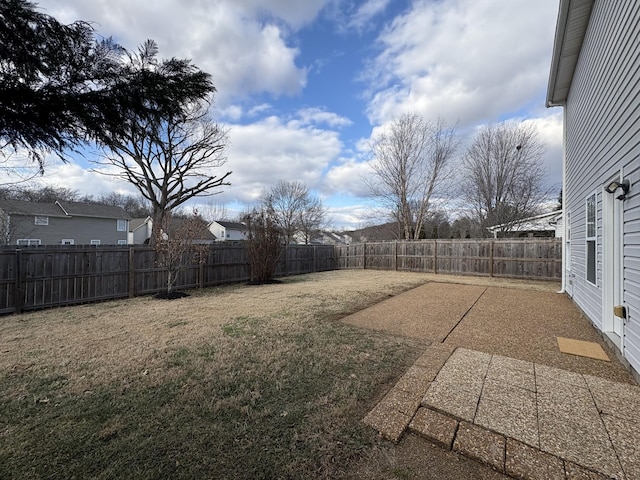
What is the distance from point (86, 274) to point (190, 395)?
606 centimetres

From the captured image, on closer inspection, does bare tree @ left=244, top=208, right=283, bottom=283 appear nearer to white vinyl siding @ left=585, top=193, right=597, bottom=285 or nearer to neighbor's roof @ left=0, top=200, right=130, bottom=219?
white vinyl siding @ left=585, top=193, right=597, bottom=285

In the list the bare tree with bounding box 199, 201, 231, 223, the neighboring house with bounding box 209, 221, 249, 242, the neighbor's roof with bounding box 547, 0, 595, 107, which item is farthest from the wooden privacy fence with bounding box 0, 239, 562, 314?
the bare tree with bounding box 199, 201, 231, 223

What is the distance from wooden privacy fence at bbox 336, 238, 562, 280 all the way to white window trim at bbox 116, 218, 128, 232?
2004 cm

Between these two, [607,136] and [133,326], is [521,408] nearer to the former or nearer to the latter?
[607,136]

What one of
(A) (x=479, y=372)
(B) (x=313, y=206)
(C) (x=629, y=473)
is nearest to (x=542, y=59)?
(A) (x=479, y=372)

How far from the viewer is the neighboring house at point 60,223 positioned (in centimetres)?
1795

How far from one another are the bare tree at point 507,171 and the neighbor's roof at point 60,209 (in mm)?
27499

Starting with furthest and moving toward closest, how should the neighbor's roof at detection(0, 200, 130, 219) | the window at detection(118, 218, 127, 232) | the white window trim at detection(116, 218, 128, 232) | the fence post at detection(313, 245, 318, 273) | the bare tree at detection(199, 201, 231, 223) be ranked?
the bare tree at detection(199, 201, 231, 223)
the window at detection(118, 218, 127, 232)
the white window trim at detection(116, 218, 128, 232)
the neighbor's roof at detection(0, 200, 130, 219)
the fence post at detection(313, 245, 318, 273)

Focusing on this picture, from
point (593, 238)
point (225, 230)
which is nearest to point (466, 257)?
point (593, 238)

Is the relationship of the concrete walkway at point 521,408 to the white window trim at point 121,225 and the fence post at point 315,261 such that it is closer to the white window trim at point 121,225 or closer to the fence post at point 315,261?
the fence post at point 315,261

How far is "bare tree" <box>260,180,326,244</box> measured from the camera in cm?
2922

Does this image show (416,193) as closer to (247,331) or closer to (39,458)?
(247,331)

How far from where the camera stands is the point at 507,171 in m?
16.8

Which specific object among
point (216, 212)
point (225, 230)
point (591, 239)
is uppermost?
point (216, 212)
